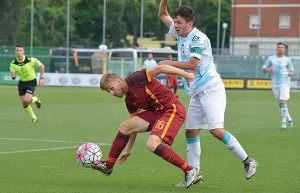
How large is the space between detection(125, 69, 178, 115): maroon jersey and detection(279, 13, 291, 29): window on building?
66.0 meters

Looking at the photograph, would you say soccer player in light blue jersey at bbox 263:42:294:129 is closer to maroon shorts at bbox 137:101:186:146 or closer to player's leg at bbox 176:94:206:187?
player's leg at bbox 176:94:206:187

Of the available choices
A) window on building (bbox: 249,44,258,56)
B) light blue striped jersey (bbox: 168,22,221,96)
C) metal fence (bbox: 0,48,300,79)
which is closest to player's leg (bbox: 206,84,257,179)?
light blue striped jersey (bbox: 168,22,221,96)

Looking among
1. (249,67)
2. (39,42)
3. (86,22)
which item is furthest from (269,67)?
(86,22)

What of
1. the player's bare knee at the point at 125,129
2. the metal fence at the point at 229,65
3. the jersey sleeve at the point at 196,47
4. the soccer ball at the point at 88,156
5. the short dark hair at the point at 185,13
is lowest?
the metal fence at the point at 229,65

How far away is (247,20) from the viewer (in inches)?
3071

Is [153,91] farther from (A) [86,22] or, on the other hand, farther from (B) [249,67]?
(A) [86,22]

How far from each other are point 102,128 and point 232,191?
33.8 feet

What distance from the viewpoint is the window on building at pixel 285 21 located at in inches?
2968

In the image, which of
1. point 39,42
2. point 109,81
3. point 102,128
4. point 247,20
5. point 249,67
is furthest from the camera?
point 247,20

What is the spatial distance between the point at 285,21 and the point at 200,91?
67087 mm

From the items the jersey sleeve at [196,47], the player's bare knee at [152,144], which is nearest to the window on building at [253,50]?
the jersey sleeve at [196,47]

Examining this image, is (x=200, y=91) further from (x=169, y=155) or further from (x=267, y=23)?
(x=267, y=23)

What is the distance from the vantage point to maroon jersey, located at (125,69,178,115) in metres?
10.0

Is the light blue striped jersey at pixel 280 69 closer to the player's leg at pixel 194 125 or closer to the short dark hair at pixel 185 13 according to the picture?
the player's leg at pixel 194 125
